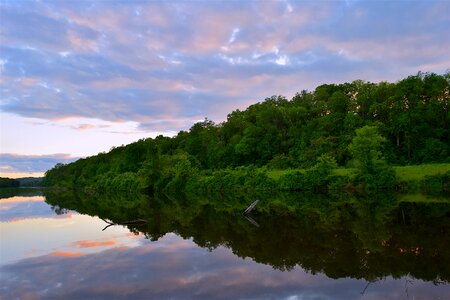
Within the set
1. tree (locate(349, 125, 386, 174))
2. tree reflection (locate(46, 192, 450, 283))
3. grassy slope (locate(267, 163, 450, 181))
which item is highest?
tree (locate(349, 125, 386, 174))

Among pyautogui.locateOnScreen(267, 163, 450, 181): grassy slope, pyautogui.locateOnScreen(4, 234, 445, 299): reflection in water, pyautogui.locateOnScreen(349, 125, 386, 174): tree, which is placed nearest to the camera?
pyautogui.locateOnScreen(4, 234, 445, 299): reflection in water

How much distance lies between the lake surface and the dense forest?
28.5 m

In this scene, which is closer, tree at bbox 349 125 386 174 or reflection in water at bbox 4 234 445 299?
reflection in water at bbox 4 234 445 299

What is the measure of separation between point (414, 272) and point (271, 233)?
27.1 ft

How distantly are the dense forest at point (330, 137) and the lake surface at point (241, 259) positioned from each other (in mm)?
28499

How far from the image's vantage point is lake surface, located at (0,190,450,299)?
9758 millimetres

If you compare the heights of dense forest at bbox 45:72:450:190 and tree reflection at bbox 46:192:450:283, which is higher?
dense forest at bbox 45:72:450:190

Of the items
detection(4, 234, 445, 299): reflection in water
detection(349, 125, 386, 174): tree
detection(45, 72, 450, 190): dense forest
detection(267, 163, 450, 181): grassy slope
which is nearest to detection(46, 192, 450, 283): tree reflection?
detection(4, 234, 445, 299): reflection in water

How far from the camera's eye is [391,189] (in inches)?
1720

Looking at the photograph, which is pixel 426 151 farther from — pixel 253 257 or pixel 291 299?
pixel 291 299

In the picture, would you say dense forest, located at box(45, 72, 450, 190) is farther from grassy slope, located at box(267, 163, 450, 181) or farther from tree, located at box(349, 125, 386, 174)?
grassy slope, located at box(267, 163, 450, 181)

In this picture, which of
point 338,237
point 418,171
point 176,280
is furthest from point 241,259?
point 418,171

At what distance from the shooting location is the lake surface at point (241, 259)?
976 centimetres

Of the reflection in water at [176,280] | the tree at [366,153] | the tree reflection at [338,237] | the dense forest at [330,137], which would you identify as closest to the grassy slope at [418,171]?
the dense forest at [330,137]
